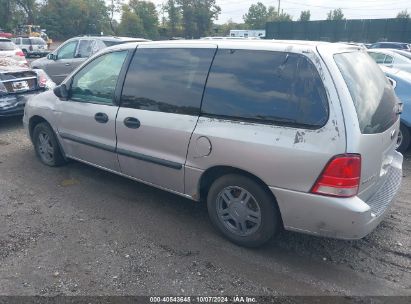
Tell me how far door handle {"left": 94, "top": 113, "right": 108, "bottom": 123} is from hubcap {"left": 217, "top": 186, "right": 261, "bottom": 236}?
5.22 ft

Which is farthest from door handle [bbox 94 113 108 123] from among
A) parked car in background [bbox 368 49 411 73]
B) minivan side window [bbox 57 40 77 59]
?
parked car in background [bbox 368 49 411 73]

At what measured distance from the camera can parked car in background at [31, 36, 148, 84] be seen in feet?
34.6

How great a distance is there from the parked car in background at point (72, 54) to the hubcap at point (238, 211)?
8.18 m

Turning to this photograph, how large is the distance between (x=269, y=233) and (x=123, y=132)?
6.04 ft

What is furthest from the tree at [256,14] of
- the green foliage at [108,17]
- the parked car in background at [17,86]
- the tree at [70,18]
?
the parked car in background at [17,86]

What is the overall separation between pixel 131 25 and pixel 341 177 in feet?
215

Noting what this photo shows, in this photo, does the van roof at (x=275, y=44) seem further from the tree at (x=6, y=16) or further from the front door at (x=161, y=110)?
the tree at (x=6, y=16)

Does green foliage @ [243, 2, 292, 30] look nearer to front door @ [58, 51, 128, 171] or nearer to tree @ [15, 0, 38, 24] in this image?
tree @ [15, 0, 38, 24]

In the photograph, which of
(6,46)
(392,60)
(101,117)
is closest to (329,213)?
(101,117)

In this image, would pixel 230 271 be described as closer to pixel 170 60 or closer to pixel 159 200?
pixel 159 200

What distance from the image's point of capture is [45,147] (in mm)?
5172

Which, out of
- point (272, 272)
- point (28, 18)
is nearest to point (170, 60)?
point (272, 272)

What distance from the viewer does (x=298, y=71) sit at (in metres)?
2.86

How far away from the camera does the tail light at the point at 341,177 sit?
2.65m
